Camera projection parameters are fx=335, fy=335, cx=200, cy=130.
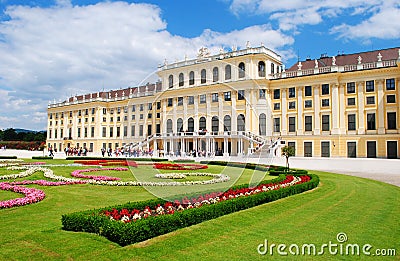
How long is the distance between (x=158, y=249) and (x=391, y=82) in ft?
154

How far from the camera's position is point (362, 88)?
153 feet

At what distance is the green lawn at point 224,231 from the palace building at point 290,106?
1033 inches

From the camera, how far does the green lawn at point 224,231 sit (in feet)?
21.8

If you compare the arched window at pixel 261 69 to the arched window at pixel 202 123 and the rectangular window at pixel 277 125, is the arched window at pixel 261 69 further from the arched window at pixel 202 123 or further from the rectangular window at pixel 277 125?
the arched window at pixel 202 123

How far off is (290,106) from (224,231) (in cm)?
4653

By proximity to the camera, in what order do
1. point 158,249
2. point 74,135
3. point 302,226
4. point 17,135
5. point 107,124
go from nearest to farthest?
point 158,249 → point 302,226 → point 107,124 → point 74,135 → point 17,135

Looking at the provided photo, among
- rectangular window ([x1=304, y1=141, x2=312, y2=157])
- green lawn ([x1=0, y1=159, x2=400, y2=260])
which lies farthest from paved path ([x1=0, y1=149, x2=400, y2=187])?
rectangular window ([x1=304, y1=141, x2=312, y2=157])

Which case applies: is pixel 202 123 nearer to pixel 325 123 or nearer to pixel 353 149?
pixel 325 123

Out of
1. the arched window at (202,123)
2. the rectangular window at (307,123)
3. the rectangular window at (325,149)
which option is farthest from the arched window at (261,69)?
the rectangular window at (325,149)

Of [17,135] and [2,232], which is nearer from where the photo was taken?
[2,232]

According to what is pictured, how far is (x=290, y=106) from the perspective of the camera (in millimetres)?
52281

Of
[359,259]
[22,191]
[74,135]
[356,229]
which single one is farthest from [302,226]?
[74,135]

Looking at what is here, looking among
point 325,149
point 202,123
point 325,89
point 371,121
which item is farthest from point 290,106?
point 202,123

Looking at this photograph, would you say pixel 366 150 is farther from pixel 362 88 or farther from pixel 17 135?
pixel 17 135
